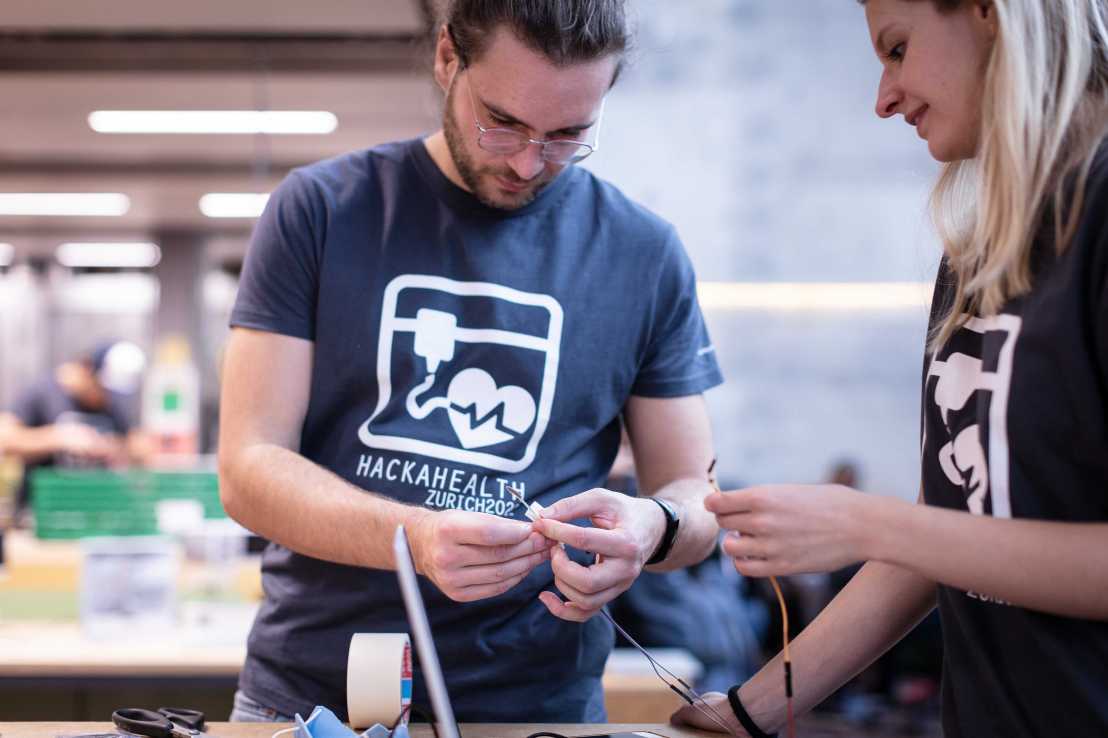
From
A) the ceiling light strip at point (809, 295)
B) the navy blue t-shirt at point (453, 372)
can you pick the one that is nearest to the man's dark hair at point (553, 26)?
the navy blue t-shirt at point (453, 372)

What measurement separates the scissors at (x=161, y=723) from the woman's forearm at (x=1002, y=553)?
822 millimetres

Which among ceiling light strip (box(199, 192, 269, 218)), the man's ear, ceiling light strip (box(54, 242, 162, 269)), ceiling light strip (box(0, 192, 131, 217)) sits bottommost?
the man's ear

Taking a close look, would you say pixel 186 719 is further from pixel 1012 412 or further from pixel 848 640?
pixel 1012 412

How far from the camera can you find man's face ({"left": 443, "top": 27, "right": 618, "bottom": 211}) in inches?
59.1

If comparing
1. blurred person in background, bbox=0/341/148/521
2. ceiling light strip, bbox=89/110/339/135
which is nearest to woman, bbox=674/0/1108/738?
blurred person in background, bbox=0/341/148/521

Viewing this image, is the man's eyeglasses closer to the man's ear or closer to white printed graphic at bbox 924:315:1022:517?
the man's ear

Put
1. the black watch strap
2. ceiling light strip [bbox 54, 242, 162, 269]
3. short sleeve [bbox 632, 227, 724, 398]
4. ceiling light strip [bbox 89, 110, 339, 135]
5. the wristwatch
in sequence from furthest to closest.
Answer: ceiling light strip [bbox 54, 242, 162, 269]
ceiling light strip [bbox 89, 110, 339, 135]
short sleeve [bbox 632, 227, 724, 398]
the wristwatch
the black watch strap

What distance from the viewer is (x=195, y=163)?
9.95 metres

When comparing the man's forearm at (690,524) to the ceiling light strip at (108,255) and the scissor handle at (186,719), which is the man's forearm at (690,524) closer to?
the scissor handle at (186,719)

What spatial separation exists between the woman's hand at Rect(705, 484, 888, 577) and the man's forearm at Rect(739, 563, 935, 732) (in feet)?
1.13

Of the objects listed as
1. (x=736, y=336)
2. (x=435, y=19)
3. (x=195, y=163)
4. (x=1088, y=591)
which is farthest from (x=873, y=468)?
(x=195, y=163)

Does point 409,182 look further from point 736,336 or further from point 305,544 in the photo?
point 736,336

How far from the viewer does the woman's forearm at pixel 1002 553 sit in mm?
965

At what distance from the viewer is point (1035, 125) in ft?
3.43
